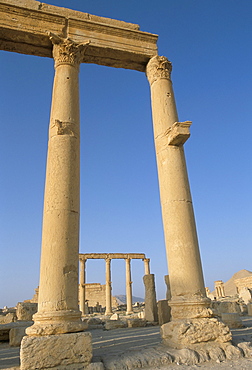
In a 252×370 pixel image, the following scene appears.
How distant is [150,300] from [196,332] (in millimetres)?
11574

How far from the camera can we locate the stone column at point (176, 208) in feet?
25.4

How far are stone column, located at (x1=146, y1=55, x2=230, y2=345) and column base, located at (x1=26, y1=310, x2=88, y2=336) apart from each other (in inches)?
95.5

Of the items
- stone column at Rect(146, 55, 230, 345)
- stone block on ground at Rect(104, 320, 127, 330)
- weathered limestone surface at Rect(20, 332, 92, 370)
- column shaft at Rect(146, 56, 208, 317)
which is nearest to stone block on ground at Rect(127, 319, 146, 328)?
stone block on ground at Rect(104, 320, 127, 330)

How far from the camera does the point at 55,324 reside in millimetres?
6406

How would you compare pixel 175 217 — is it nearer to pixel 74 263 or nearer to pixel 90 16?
pixel 74 263

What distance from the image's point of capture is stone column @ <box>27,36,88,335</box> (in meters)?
6.68

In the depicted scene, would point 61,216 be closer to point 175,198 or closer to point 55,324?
point 55,324

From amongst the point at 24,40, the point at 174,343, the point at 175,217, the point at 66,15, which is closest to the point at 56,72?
the point at 24,40

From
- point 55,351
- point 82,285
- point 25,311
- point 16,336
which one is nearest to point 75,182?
point 55,351

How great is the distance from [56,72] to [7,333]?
414 inches

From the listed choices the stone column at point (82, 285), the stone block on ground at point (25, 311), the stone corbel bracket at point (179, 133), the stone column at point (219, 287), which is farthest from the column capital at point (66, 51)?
the stone column at point (219, 287)

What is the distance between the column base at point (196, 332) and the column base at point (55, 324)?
221 cm

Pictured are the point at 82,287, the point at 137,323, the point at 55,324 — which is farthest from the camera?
the point at 82,287

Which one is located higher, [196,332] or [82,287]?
[82,287]
